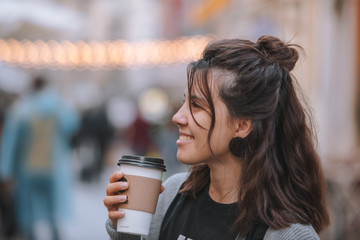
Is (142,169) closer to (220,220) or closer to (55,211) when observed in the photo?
(220,220)

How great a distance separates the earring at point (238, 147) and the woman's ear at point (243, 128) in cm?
2

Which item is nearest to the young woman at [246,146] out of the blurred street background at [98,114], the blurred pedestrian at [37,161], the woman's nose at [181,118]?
the woman's nose at [181,118]

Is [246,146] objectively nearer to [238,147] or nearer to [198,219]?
[238,147]

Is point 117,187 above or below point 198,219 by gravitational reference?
above

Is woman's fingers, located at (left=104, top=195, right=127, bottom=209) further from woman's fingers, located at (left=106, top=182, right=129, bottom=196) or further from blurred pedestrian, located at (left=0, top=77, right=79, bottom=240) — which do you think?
blurred pedestrian, located at (left=0, top=77, right=79, bottom=240)

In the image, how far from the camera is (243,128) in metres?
2.15

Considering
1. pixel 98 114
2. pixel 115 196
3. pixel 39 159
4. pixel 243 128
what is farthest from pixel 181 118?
pixel 98 114


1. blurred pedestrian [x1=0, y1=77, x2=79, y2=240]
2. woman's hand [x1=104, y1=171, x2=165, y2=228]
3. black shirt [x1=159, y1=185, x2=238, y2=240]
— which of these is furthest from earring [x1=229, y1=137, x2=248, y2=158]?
blurred pedestrian [x1=0, y1=77, x2=79, y2=240]

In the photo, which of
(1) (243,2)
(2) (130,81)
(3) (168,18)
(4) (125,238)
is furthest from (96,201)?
(2) (130,81)

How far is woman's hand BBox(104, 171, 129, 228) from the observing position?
2045 millimetres

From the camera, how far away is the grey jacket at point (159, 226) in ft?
6.40

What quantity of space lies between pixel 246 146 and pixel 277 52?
0.36m

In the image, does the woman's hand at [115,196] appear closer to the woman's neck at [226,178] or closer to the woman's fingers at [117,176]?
the woman's fingers at [117,176]

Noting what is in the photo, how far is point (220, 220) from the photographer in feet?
7.04
